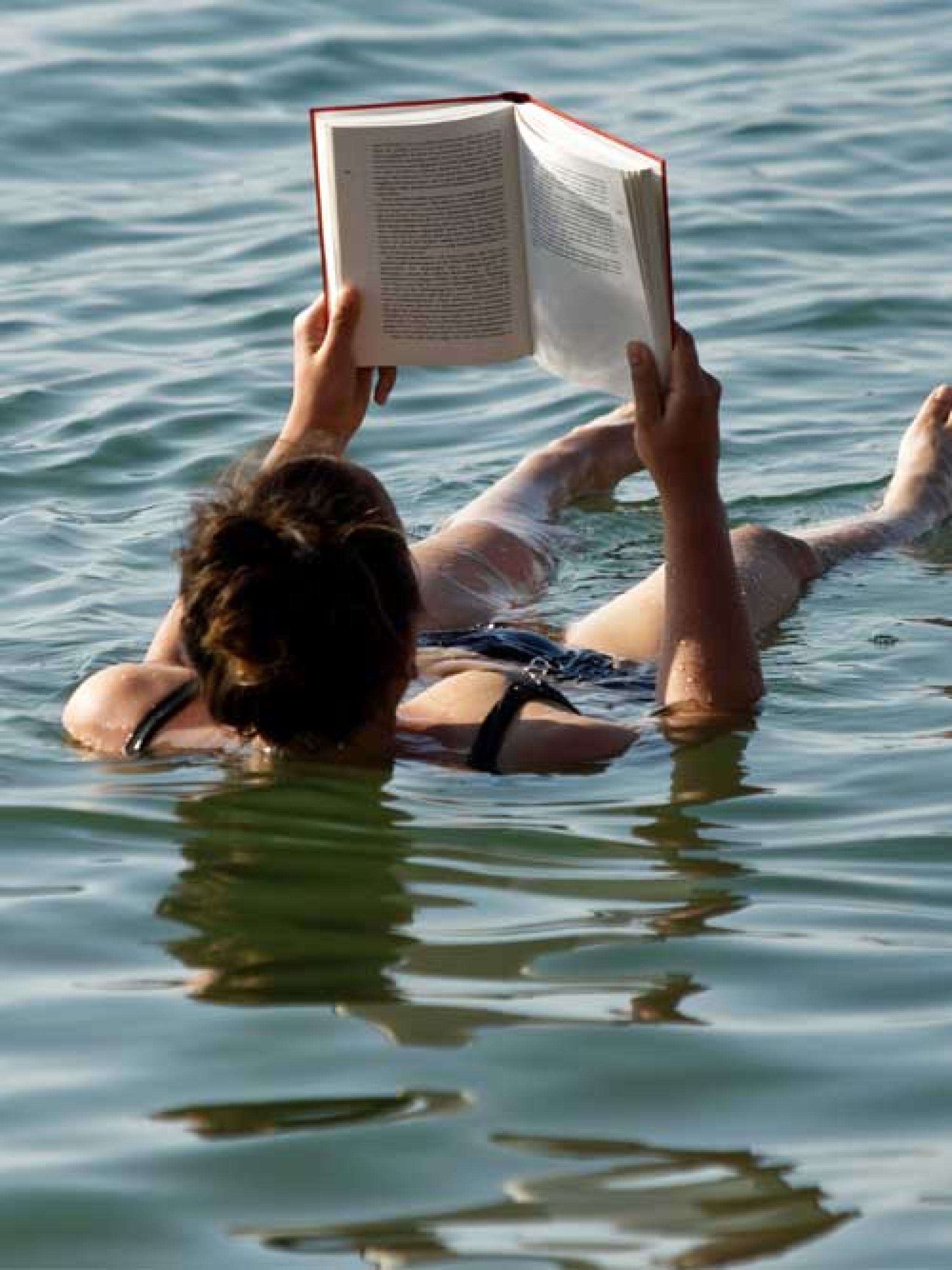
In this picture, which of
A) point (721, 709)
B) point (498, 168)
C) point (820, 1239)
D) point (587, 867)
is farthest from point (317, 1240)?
point (498, 168)

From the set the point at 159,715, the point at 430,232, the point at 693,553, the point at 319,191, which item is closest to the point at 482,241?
the point at 430,232

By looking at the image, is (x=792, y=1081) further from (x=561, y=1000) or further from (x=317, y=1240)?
(x=317, y=1240)

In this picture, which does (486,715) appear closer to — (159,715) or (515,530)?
(159,715)

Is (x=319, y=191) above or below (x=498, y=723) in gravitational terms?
above

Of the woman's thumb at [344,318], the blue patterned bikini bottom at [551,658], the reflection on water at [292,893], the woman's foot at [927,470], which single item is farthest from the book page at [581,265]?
the woman's foot at [927,470]

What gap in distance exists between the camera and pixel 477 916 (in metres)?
3.93

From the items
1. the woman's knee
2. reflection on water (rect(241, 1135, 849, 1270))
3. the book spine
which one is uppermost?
the book spine

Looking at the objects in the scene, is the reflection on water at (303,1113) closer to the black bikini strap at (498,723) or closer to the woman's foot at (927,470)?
the black bikini strap at (498,723)

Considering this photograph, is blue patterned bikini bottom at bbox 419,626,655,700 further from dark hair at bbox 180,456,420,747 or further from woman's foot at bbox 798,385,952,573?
woman's foot at bbox 798,385,952,573

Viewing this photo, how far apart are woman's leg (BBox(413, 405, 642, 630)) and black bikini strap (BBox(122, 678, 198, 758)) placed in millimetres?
670

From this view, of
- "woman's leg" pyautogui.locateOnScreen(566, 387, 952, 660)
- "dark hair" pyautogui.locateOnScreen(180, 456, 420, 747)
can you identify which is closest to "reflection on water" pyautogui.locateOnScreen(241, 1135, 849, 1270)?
"dark hair" pyautogui.locateOnScreen(180, 456, 420, 747)

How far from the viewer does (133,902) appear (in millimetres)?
4004

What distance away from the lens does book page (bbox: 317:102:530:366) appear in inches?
182

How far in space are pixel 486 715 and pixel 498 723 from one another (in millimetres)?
56
